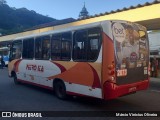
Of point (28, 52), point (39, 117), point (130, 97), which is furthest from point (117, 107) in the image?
point (28, 52)

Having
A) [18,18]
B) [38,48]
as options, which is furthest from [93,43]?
[18,18]

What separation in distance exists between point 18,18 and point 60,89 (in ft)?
229

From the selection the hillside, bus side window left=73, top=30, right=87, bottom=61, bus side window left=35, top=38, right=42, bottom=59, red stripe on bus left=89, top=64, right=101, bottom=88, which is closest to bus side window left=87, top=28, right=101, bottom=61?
bus side window left=73, top=30, right=87, bottom=61

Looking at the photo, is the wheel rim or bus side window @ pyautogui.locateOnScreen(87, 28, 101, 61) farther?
the wheel rim

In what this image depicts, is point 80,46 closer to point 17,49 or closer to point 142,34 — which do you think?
point 142,34

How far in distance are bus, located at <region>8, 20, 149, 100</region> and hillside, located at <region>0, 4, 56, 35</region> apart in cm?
6056

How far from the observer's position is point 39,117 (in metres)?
7.89

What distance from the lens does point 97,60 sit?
8.66 meters

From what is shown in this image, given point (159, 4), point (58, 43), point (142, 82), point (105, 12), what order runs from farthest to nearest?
1. point (105, 12)
2. point (159, 4)
3. point (58, 43)
4. point (142, 82)

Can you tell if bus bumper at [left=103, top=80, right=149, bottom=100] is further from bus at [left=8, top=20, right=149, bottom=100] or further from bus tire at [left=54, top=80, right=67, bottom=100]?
bus tire at [left=54, top=80, right=67, bottom=100]

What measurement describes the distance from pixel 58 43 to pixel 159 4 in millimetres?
5756

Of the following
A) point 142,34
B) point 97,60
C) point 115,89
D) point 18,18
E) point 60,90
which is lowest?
point 60,90

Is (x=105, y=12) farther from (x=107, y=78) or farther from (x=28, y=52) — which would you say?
(x=107, y=78)

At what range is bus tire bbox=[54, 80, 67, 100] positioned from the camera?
1052 cm
